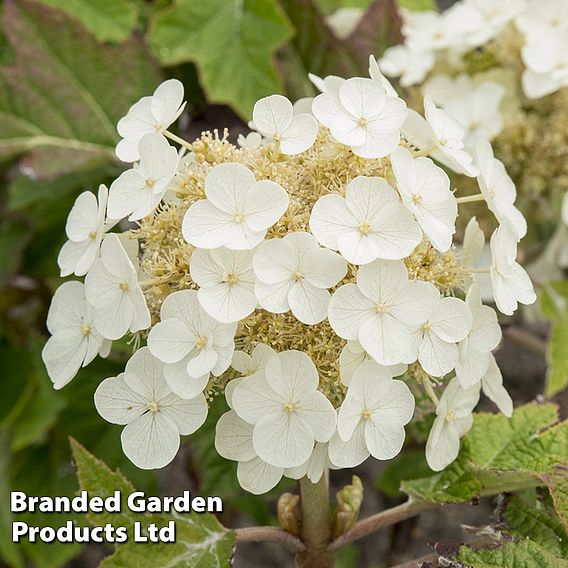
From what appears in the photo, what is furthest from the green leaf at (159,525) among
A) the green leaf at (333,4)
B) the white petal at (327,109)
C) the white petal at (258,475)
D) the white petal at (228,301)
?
the green leaf at (333,4)

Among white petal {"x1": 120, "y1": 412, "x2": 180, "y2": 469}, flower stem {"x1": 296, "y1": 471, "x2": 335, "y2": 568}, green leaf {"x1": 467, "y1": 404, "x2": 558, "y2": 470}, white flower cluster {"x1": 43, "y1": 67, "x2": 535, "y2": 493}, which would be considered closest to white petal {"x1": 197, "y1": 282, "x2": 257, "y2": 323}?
white flower cluster {"x1": 43, "y1": 67, "x2": 535, "y2": 493}

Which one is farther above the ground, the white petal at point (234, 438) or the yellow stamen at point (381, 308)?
the yellow stamen at point (381, 308)

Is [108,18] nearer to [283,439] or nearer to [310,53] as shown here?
[310,53]

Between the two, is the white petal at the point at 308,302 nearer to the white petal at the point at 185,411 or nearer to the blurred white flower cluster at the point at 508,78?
the white petal at the point at 185,411

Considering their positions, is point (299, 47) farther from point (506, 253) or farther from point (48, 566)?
point (48, 566)

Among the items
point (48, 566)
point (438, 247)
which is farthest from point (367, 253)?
point (48, 566)

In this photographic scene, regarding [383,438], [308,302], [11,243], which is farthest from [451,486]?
[11,243]

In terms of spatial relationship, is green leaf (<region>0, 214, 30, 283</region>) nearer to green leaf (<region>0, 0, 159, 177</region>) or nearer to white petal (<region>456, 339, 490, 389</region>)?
green leaf (<region>0, 0, 159, 177</region>)
